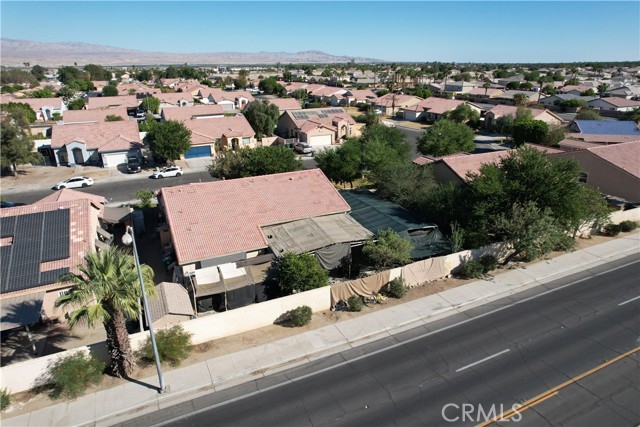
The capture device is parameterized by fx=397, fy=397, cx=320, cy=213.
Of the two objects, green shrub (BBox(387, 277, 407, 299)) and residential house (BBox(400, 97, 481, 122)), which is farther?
residential house (BBox(400, 97, 481, 122))

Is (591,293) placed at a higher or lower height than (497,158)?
lower

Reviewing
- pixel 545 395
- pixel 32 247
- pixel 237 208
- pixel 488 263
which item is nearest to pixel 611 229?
pixel 488 263

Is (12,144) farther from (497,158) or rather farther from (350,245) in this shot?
(497,158)

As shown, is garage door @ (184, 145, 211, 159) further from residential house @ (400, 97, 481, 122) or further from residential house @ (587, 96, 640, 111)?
residential house @ (587, 96, 640, 111)

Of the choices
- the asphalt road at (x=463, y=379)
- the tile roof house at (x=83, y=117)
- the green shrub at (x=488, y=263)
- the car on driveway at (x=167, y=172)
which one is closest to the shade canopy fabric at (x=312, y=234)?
the asphalt road at (x=463, y=379)

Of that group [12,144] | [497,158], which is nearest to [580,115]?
[497,158]

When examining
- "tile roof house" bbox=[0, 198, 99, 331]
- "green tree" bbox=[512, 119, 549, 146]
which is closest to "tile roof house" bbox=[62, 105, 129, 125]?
"tile roof house" bbox=[0, 198, 99, 331]
